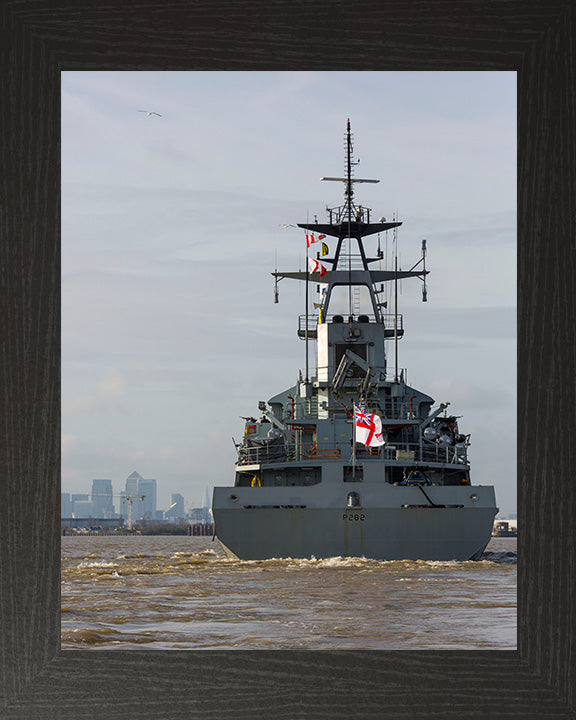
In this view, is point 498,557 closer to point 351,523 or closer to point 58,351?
point 351,523

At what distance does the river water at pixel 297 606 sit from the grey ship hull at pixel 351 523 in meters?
0.24

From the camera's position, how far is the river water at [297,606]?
6.37m

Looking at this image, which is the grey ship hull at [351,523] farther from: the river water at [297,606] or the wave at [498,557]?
the wave at [498,557]

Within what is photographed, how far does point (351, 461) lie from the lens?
1579cm

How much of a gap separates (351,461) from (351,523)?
143cm

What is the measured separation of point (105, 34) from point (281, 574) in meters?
11.3

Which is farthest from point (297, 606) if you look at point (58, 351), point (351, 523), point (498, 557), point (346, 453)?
point (498, 557)

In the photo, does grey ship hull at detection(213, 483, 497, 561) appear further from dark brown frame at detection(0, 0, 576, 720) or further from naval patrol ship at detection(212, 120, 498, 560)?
dark brown frame at detection(0, 0, 576, 720)

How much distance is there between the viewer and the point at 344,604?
9.49m

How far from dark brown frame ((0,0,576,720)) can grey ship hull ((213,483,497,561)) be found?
12238 mm

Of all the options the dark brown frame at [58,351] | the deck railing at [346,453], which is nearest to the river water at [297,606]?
the dark brown frame at [58,351]

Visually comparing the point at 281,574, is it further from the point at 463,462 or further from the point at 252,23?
the point at 252,23

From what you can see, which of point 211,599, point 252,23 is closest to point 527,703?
point 252,23

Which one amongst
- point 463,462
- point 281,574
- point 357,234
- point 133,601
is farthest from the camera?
point 357,234
